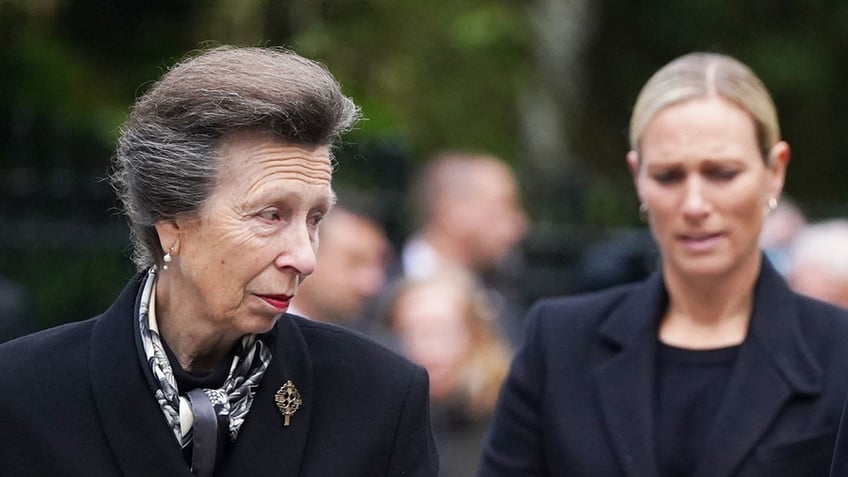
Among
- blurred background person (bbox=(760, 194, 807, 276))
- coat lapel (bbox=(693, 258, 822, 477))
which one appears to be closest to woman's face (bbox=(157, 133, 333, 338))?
coat lapel (bbox=(693, 258, 822, 477))

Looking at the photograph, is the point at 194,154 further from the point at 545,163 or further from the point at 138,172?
the point at 545,163

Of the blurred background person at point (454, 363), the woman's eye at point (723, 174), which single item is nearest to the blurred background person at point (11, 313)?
the blurred background person at point (454, 363)

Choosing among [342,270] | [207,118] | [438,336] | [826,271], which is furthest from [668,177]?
[826,271]

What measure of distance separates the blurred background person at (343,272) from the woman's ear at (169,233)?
8.36 ft

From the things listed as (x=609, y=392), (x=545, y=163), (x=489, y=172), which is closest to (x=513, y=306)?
(x=489, y=172)

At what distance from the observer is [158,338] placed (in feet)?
10.9

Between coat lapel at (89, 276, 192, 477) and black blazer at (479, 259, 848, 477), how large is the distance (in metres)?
1.07

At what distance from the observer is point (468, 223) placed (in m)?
7.02

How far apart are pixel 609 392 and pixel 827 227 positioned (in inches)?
147

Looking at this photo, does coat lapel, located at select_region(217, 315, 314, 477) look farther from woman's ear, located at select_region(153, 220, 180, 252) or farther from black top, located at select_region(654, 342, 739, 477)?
black top, located at select_region(654, 342, 739, 477)

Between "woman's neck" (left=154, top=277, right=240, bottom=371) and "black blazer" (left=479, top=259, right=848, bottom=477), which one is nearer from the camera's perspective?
"woman's neck" (left=154, top=277, right=240, bottom=371)

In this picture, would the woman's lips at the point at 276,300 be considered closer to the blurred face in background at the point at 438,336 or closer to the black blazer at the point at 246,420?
the black blazer at the point at 246,420

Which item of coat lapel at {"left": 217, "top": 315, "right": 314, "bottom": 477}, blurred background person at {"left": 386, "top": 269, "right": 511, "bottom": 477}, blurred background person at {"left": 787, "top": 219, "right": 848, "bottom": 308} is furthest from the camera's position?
blurred background person at {"left": 787, "top": 219, "right": 848, "bottom": 308}

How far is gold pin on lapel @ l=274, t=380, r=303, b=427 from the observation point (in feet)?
11.0
